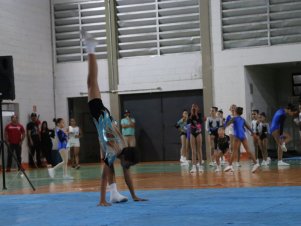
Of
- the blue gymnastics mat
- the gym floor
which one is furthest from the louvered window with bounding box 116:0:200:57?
the blue gymnastics mat

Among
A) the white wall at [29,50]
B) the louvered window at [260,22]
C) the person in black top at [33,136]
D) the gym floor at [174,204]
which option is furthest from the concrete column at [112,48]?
the gym floor at [174,204]

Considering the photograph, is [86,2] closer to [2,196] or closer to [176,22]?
[176,22]

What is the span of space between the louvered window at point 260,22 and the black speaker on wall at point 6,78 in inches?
496

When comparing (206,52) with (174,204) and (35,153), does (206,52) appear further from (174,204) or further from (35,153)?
(174,204)

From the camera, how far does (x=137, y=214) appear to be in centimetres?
782

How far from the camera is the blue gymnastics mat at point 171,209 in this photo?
7109 mm

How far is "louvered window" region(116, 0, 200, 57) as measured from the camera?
24.7 m

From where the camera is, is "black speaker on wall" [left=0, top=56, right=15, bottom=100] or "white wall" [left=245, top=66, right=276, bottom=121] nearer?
"black speaker on wall" [left=0, top=56, right=15, bottom=100]

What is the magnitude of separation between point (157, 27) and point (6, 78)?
12780 millimetres

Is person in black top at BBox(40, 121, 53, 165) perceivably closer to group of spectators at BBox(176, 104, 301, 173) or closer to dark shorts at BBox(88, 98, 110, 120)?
group of spectators at BBox(176, 104, 301, 173)

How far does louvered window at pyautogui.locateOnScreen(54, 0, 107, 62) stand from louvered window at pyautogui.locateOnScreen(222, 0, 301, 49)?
5.39m

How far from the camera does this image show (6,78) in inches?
514

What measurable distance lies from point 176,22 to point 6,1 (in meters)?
6.80

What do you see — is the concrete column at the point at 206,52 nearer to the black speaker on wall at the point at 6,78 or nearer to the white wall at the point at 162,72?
the white wall at the point at 162,72
